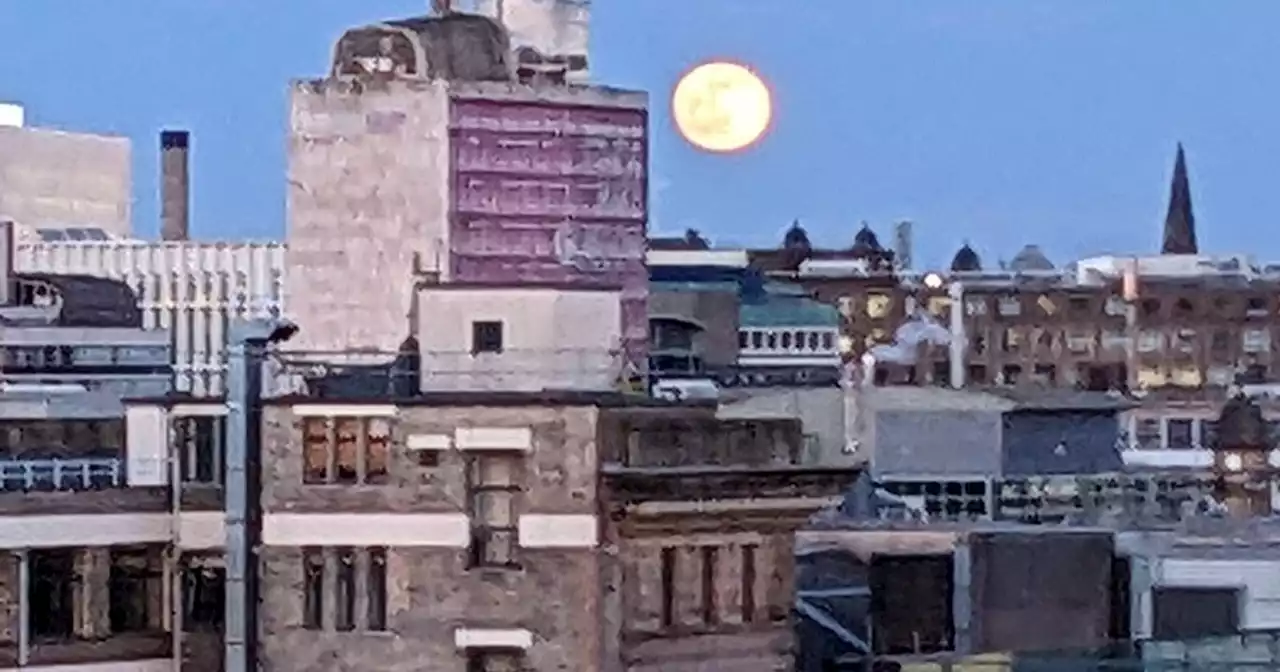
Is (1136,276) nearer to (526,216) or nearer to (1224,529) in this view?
(526,216)

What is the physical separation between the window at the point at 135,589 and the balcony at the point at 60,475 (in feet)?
3.05

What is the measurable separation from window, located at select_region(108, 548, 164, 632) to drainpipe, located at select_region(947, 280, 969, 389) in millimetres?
83572

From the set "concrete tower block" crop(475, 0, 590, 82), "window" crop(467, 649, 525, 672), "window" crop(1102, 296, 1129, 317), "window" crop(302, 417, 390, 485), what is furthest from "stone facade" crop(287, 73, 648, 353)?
"window" crop(1102, 296, 1129, 317)

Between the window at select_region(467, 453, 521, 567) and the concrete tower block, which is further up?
the concrete tower block

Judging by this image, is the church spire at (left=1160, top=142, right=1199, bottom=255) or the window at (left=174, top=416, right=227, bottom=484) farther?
the church spire at (left=1160, top=142, right=1199, bottom=255)

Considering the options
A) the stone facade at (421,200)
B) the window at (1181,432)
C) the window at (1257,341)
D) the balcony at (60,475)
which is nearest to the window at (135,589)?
the balcony at (60,475)

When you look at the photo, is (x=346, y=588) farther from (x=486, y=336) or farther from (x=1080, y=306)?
(x=1080, y=306)

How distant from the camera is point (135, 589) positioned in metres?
36.9

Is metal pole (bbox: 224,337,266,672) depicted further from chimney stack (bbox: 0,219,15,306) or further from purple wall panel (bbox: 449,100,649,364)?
chimney stack (bbox: 0,219,15,306)

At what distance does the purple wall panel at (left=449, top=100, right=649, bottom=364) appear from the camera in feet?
186

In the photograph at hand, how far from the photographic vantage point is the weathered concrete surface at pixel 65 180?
96.4 m

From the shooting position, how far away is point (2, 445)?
40844 mm

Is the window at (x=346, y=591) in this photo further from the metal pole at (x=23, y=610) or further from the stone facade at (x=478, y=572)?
the metal pole at (x=23, y=610)

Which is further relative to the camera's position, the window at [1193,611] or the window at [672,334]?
the window at [672,334]
